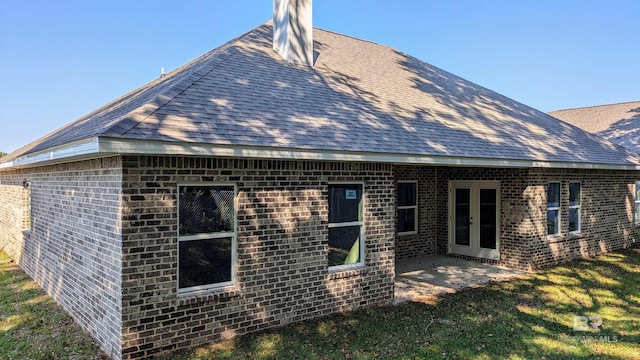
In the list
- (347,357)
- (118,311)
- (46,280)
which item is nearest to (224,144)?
(118,311)

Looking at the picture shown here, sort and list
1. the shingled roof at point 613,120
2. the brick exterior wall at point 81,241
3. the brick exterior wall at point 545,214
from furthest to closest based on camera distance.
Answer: the shingled roof at point 613,120
the brick exterior wall at point 545,214
the brick exterior wall at point 81,241

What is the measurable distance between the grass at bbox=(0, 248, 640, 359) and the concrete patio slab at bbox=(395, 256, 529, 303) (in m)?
0.45

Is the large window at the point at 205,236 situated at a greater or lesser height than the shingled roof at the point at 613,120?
lesser

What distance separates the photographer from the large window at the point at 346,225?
6.95m

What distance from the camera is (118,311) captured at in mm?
4957

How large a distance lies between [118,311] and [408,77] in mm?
9919

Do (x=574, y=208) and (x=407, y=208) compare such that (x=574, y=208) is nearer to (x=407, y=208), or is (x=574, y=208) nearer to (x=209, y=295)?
(x=407, y=208)

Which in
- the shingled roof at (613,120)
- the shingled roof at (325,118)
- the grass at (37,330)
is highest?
the shingled roof at (613,120)

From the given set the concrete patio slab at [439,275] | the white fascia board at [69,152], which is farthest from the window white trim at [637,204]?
the white fascia board at [69,152]

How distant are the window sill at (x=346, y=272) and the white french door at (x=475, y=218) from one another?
5312 millimetres

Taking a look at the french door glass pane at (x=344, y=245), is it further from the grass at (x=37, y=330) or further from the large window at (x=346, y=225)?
the grass at (x=37, y=330)

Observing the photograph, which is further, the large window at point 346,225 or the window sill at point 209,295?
the large window at point 346,225

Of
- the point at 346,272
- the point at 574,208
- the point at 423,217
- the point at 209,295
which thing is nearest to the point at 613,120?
the point at 574,208

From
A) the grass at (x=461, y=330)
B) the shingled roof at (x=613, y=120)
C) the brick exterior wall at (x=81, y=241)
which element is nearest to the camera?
the brick exterior wall at (x=81, y=241)
